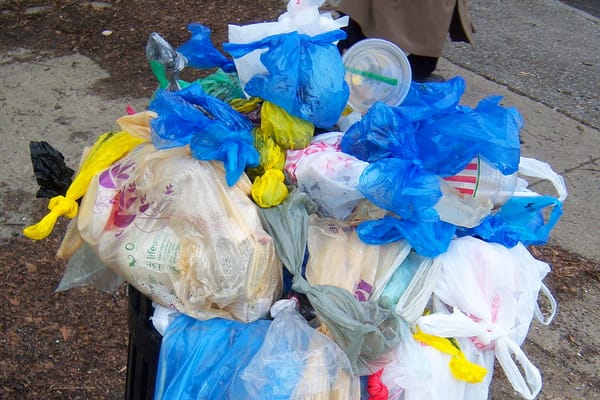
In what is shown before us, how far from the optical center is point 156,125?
62.1 inches

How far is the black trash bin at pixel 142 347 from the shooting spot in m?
1.65

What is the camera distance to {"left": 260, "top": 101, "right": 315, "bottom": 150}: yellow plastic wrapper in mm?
1717

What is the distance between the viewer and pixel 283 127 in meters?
1.71

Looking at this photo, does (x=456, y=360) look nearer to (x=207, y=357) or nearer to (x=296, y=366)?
(x=296, y=366)

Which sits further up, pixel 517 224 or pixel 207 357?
pixel 517 224

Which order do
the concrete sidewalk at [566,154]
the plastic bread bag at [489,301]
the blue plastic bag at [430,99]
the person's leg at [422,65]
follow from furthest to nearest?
1. the person's leg at [422,65]
2. the concrete sidewalk at [566,154]
3. the blue plastic bag at [430,99]
4. the plastic bread bag at [489,301]

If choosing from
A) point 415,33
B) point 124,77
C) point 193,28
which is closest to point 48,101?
point 124,77

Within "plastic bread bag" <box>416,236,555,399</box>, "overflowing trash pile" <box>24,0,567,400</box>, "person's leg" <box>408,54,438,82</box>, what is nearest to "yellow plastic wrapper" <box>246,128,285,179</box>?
"overflowing trash pile" <box>24,0,567,400</box>

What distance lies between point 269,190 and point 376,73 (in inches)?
20.2

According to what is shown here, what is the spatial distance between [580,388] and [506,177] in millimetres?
1502

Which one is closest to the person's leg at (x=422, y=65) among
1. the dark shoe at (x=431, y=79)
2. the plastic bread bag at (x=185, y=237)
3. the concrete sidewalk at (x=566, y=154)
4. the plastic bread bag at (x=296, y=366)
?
the dark shoe at (x=431, y=79)

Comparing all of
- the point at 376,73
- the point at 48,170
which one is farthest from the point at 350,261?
the point at 48,170

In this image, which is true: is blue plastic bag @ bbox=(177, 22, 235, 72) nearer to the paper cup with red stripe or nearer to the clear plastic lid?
the clear plastic lid

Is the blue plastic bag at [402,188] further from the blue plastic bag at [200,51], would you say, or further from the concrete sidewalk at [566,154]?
the concrete sidewalk at [566,154]
